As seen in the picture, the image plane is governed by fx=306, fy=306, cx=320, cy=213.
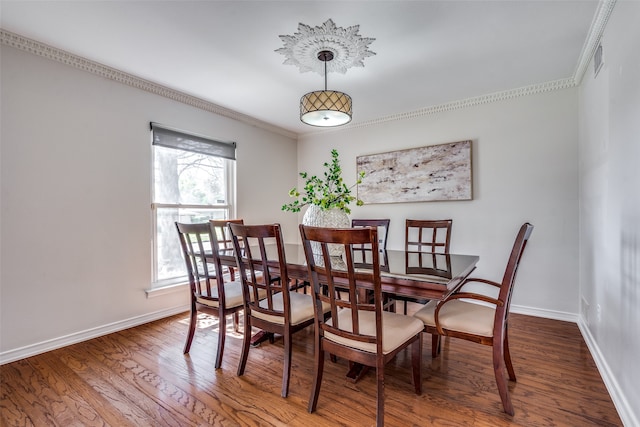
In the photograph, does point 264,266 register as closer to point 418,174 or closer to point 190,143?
point 190,143

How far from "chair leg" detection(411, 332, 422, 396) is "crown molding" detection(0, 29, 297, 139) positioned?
3264mm

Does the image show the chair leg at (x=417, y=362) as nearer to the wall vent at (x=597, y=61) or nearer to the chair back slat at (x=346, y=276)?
the chair back slat at (x=346, y=276)

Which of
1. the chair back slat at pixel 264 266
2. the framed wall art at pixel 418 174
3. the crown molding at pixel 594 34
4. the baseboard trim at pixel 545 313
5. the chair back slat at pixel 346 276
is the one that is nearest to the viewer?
the chair back slat at pixel 346 276

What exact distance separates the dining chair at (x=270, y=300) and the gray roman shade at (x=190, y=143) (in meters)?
1.84

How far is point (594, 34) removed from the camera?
7.15 ft

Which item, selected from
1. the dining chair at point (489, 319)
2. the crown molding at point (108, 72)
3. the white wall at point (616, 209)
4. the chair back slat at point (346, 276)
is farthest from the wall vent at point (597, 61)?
the crown molding at point (108, 72)

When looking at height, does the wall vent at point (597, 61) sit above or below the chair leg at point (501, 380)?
above

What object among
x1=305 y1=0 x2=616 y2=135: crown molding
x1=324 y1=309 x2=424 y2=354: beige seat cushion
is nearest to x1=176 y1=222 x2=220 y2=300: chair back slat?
x1=324 y1=309 x2=424 y2=354: beige seat cushion

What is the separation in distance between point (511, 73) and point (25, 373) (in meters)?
4.53

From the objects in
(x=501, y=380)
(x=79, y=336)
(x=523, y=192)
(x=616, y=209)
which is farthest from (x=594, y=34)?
(x=79, y=336)

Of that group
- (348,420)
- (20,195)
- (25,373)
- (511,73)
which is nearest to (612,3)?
(511,73)

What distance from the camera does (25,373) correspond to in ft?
6.78

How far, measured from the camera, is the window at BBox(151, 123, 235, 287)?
3188 mm

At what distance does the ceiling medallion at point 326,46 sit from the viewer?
1998mm
